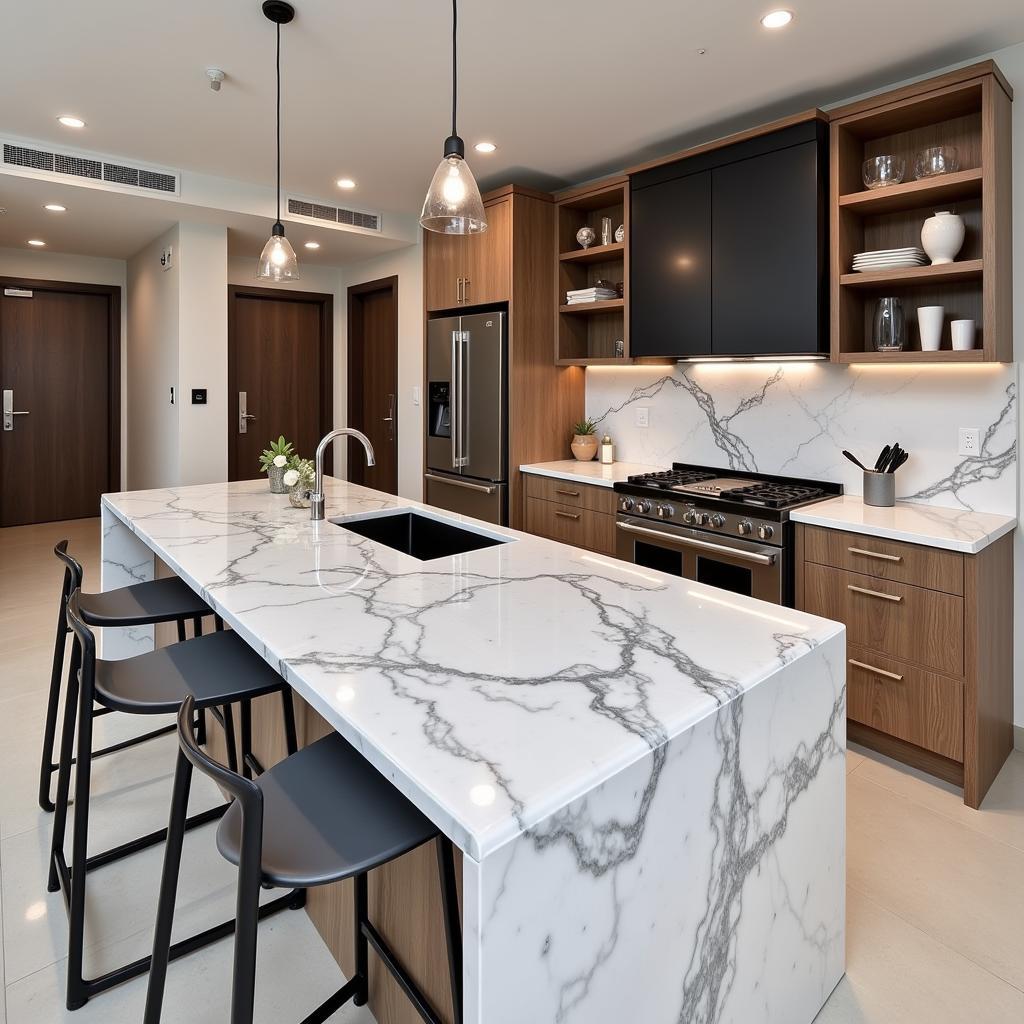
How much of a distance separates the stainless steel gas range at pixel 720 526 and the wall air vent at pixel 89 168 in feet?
10.3

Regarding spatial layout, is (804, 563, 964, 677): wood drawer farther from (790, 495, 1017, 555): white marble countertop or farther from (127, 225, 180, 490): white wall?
(127, 225, 180, 490): white wall

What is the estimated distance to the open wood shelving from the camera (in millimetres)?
2508

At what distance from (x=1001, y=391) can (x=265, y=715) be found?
2.89 metres

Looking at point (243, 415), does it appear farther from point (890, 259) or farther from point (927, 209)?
point (927, 209)

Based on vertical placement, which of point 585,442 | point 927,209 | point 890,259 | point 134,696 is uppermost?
point 927,209

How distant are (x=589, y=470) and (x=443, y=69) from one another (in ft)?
6.84

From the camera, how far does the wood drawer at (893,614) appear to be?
2.41m

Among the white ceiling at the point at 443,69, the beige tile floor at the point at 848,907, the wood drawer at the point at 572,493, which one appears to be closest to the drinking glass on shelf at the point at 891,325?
the white ceiling at the point at 443,69

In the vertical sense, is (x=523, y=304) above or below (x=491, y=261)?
below

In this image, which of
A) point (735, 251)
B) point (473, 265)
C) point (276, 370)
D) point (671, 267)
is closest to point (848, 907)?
point (735, 251)

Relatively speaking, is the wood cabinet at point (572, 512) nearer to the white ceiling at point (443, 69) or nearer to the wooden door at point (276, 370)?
the white ceiling at point (443, 69)

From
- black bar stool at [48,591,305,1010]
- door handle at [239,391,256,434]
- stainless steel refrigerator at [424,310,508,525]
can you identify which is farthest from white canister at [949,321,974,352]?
door handle at [239,391,256,434]

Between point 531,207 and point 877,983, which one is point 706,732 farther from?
point 531,207

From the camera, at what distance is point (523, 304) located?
4.18m
